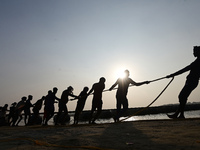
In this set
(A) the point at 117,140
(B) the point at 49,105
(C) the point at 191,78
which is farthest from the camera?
(B) the point at 49,105

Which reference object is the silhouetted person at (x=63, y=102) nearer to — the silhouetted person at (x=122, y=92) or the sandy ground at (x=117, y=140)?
the silhouetted person at (x=122, y=92)

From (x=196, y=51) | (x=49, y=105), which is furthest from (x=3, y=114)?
(x=196, y=51)

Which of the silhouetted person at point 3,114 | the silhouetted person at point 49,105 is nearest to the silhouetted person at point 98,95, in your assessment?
the silhouetted person at point 49,105

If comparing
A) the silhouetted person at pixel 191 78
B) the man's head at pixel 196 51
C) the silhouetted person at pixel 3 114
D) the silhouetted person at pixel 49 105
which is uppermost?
the man's head at pixel 196 51

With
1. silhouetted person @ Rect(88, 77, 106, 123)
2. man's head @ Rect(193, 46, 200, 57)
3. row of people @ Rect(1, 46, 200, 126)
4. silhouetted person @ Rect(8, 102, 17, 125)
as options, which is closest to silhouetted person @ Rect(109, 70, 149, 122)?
row of people @ Rect(1, 46, 200, 126)

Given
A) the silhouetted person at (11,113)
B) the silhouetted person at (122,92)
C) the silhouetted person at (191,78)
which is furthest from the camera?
the silhouetted person at (11,113)

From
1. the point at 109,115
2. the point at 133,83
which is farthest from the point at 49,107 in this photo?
the point at 109,115

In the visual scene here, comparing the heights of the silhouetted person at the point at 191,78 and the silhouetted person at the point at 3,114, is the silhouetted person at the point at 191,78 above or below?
above

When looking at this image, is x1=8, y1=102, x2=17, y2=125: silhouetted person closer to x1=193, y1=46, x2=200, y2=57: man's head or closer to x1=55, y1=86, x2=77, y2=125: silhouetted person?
x1=55, y1=86, x2=77, y2=125: silhouetted person

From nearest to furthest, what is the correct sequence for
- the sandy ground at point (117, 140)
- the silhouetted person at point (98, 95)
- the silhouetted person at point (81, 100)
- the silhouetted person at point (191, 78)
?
the sandy ground at point (117, 140)
the silhouetted person at point (191, 78)
the silhouetted person at point (98, 95)
the silhouetted person at point (81, 100)

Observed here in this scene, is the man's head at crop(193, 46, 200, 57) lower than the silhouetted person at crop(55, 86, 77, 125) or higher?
higher

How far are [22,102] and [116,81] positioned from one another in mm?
8442

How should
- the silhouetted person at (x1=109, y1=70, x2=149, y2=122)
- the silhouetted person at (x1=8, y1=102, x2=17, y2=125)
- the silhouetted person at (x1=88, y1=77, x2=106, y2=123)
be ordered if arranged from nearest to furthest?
1. the silhouetted person at (x1=109, y1=70, x2=149, y2=122)
2. the silhouetted person at (x1=88, y1=77, x2=106, y2=123)
3. the silhouetted person at (x1=8, y1=102, x2=17, y2=125)

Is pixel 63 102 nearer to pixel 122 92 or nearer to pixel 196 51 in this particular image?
pixel 122 92
